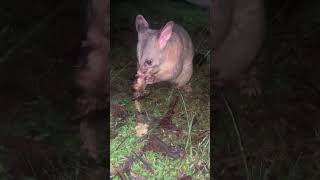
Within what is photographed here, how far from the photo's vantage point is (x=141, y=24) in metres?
1.83

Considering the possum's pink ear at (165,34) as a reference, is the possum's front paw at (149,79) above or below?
below

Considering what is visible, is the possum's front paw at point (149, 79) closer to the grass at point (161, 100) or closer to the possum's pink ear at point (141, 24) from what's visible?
the grass at point (161, 100)

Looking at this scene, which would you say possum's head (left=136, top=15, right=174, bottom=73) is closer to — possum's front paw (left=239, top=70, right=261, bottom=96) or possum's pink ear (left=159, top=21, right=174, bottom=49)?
possum's pink ear (left=159, top=21, right=174, bottom=49)

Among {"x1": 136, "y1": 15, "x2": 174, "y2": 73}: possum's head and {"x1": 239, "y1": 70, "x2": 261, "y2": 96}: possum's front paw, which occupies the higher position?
{"x1": 136, "y1": 15, "x2": 174, "y2": 73}: possum's head

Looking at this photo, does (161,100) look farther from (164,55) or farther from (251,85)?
(251,85)

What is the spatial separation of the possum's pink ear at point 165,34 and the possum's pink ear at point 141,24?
0.06 meters

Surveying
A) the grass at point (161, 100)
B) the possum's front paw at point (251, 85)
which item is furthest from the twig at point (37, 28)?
the possum's front paw at point (251, 85)

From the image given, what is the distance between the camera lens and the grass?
5.93 feet

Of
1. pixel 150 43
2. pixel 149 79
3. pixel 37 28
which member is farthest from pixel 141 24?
pixel 37 28

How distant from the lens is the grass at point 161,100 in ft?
5.93

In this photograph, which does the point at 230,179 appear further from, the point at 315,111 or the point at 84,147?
the point at 84,147

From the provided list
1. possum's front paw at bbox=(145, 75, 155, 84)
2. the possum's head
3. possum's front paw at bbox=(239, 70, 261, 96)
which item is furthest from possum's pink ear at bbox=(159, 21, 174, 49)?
possum's front paw at bbox=(239, 70, 261, 96)

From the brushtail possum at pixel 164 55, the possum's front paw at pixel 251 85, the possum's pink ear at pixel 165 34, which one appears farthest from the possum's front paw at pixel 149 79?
the possum's front paw at pixel 251 85

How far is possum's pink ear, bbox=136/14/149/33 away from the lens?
5.97 ft
